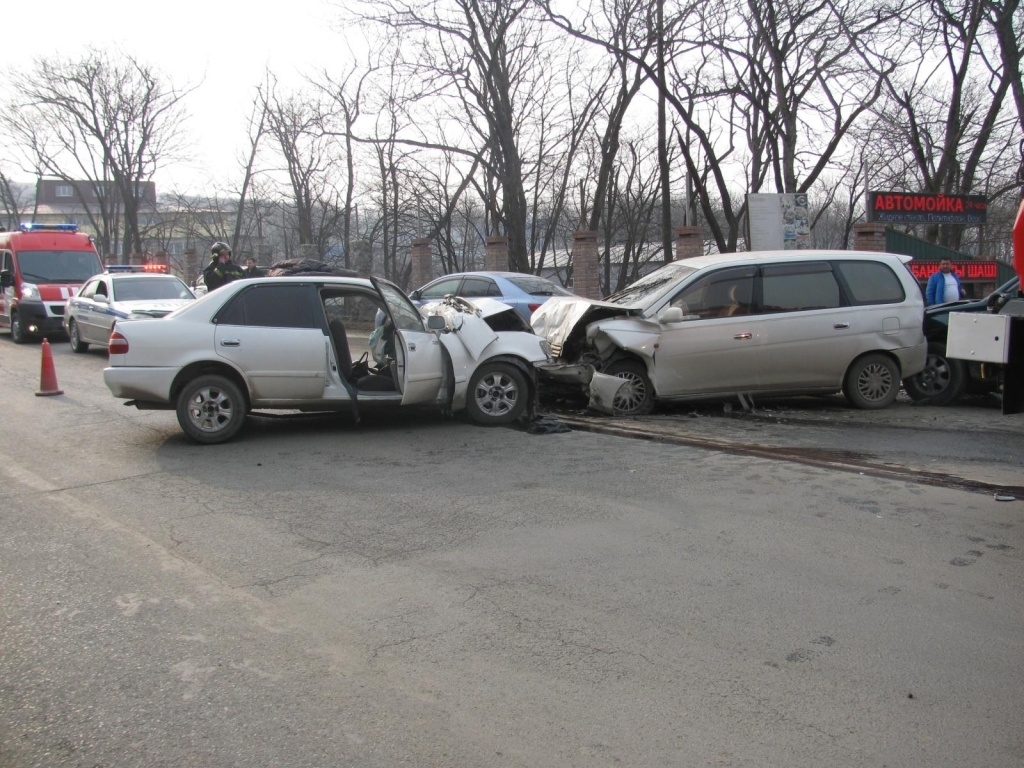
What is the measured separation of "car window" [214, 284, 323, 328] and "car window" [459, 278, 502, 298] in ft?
21.8

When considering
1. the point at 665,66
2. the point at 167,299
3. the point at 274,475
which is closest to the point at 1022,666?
the point at 274,475

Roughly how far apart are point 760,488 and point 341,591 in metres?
3.48

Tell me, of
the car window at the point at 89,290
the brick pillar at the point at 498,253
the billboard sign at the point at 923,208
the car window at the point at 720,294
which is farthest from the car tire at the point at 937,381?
the brick pillar at the point at 498,253

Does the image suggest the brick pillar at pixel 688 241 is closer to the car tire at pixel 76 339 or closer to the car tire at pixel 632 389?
the car tire at pixel 632 389

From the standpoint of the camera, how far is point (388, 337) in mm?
9336


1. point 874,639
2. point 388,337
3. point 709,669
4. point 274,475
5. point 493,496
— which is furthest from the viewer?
point 388,337

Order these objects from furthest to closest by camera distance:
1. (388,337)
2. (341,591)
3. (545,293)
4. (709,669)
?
1. (545,293)
2. (388,337)
3. (341,591)
4. (709,669)

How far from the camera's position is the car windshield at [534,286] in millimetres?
15477

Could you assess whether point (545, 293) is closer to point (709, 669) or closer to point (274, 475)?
point (274, 475)

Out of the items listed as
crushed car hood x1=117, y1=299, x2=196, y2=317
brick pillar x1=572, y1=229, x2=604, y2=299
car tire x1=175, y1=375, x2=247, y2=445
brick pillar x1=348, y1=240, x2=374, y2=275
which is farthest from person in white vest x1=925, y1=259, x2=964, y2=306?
brick pillar x1=348, y1=240, x2=374, y2=275

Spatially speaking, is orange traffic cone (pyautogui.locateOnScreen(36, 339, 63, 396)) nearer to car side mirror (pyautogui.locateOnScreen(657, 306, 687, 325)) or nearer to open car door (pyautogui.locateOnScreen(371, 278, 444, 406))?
open car door (pyautogui.locateOnScreen(371, 278, 444, 406))

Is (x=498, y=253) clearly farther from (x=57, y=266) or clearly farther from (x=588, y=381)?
(x=588, y=381)

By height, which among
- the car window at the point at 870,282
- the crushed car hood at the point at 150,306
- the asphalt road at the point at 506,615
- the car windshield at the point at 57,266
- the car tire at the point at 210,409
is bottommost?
the asphalt road at the point at 506,615

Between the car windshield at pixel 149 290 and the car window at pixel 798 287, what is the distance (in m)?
11.7
